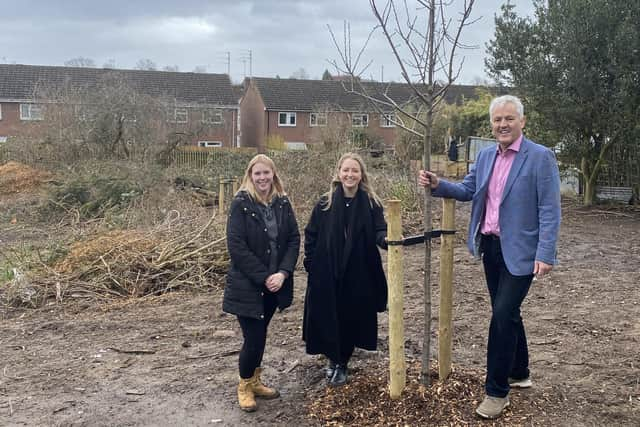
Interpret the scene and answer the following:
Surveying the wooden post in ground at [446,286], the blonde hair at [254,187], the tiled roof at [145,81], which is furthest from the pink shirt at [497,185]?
the tiled roof at [145,81]

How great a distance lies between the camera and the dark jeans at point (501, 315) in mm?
3449

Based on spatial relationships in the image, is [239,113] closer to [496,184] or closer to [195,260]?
[195,260]

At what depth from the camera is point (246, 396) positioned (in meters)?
4.05

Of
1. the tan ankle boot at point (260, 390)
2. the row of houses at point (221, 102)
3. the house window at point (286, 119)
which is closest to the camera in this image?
the tan ankle boot at point (260, 390)

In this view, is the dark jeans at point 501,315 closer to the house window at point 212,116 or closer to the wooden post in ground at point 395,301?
the wooden post in ground at point 395,301

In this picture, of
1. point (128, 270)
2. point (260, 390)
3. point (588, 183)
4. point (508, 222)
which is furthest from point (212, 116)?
point (508, 222)

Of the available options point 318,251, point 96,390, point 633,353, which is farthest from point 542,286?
point 96,390

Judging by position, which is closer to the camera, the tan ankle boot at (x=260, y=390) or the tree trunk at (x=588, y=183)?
the tan ankle boot at (x=260, y=390)

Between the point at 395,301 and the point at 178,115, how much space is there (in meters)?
22.2

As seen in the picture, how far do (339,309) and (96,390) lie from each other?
74.5 inches

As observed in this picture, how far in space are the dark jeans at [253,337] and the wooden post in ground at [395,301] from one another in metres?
0.80

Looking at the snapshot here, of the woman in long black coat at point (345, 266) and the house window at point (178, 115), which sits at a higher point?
the house window at point (178, 115)

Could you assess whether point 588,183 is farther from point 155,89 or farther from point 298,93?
point 298,93

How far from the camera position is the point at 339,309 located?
4.19 meters
